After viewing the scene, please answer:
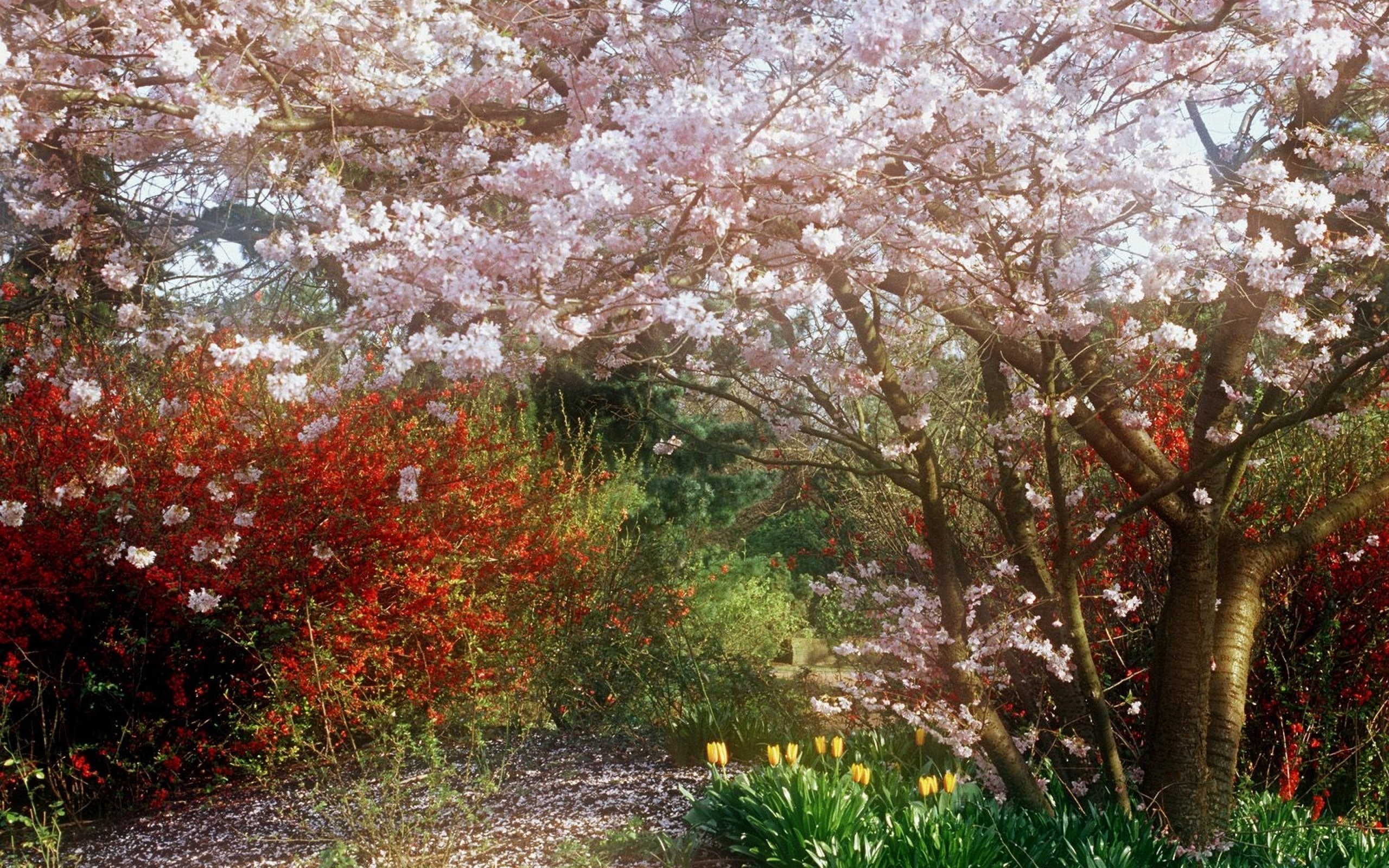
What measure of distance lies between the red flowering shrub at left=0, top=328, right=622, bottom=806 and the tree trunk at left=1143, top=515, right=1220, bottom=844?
3.44 meters

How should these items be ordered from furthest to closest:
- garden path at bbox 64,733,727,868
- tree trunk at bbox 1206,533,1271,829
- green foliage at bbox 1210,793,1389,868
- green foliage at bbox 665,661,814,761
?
green foliage at bbox 665,661,814,761, tree trunk at bbox 1206,533,1271,829, garden path at bbox 64,733,727,868, green foliage at bbox 1210,793,1389,868

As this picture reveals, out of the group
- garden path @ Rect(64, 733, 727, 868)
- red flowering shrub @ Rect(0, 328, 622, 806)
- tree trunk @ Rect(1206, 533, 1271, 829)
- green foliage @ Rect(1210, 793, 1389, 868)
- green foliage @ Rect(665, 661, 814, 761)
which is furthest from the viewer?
red flowering shrub @ Rect(0, 328, 622, 806)

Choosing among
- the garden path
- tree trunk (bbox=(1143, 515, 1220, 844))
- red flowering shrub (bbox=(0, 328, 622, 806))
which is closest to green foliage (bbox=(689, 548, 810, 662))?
red flowering shrub (bbox=(0, 328, 622, 806))

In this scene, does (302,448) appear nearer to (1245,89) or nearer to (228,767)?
(228,767)

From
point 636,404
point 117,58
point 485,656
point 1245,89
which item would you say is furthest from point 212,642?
point 1245,89

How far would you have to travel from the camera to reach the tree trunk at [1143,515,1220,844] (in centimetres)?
434

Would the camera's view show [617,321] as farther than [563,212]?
Yes

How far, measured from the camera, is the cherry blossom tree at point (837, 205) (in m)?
3.17

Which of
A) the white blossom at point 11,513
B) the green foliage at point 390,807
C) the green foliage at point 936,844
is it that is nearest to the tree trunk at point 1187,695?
the green foliage at point 936,844

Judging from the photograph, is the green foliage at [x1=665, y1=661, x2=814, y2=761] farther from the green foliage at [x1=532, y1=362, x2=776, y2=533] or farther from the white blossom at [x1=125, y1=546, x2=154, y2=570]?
the green foliage at [x1=532, y1=362, x2=776, y2=533]

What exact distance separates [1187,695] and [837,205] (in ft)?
8.43

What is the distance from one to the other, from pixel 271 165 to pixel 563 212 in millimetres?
1000

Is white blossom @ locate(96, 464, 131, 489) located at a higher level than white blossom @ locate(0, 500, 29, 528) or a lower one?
higher

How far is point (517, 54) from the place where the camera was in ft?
11.5
